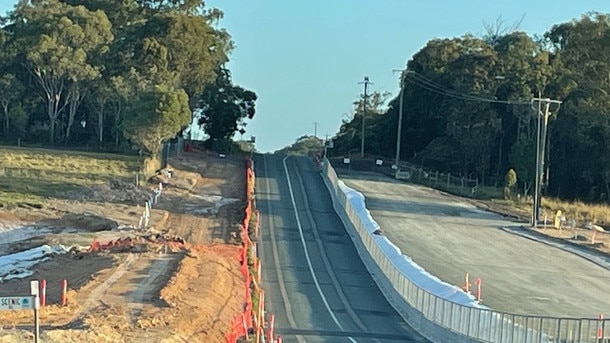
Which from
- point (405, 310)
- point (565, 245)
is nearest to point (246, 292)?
point (405, 310)

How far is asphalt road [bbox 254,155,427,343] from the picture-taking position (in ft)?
105

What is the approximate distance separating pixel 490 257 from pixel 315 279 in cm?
1149

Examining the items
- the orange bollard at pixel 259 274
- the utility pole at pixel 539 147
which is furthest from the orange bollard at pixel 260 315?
the utility pole at pixel 539 147

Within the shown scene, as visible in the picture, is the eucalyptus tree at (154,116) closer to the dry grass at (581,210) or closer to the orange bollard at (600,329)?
the dry grass at (581,210)

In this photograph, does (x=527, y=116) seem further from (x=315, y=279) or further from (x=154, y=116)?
(x=315, y=279)

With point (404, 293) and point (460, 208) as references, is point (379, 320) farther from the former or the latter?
point (460, 208)

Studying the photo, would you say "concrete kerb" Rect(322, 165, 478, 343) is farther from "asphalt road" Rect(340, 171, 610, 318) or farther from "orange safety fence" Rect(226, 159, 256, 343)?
"orange safety fence" Rect(226, 159, 256, 343)

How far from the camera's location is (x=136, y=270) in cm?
3506

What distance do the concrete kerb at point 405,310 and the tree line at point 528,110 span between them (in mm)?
38624

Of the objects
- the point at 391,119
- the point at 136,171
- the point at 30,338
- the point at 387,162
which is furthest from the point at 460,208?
the point at 30,338

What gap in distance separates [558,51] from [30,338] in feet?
290

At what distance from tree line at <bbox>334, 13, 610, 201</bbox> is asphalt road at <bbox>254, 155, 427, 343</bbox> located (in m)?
25.8

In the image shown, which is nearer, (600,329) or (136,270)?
(600,329)

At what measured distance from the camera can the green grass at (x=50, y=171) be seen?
62.1 meters
